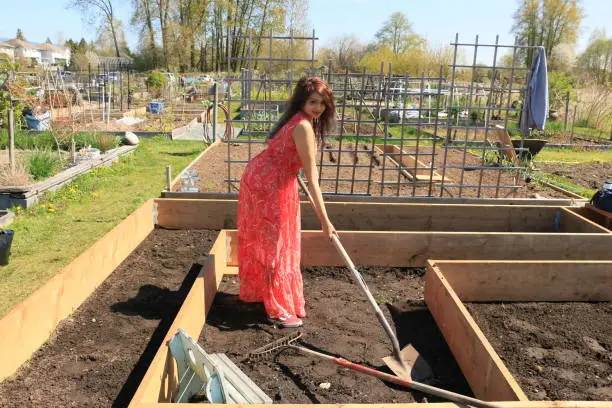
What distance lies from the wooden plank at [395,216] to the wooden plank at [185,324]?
111 cm

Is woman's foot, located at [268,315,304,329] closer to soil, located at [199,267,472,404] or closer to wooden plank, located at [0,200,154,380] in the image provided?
soil, located at [199,267,472,404]

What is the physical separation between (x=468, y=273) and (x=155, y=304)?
2.27 meters

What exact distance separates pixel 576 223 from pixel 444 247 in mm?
1690

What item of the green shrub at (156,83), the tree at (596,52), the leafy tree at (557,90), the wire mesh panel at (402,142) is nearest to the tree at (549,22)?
the tree at (596,52)

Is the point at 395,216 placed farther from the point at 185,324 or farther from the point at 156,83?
the point at 156,83

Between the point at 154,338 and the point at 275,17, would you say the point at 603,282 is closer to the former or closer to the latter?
the point at 154,338

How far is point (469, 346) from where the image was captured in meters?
2.84

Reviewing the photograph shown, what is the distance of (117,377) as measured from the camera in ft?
8.91

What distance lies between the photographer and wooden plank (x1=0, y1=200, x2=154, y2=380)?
2625 millimetres

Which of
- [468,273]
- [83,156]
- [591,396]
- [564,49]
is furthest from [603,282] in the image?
[564,49]

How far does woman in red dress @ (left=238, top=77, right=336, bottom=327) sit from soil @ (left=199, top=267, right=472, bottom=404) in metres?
0.20

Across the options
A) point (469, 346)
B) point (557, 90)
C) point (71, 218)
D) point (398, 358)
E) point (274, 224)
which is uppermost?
point (557, 90)

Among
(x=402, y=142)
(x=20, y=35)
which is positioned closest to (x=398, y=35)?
(x=402, y=142)

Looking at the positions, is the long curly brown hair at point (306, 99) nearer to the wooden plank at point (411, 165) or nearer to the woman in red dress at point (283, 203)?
the woman in red dress at point (283, 203)
